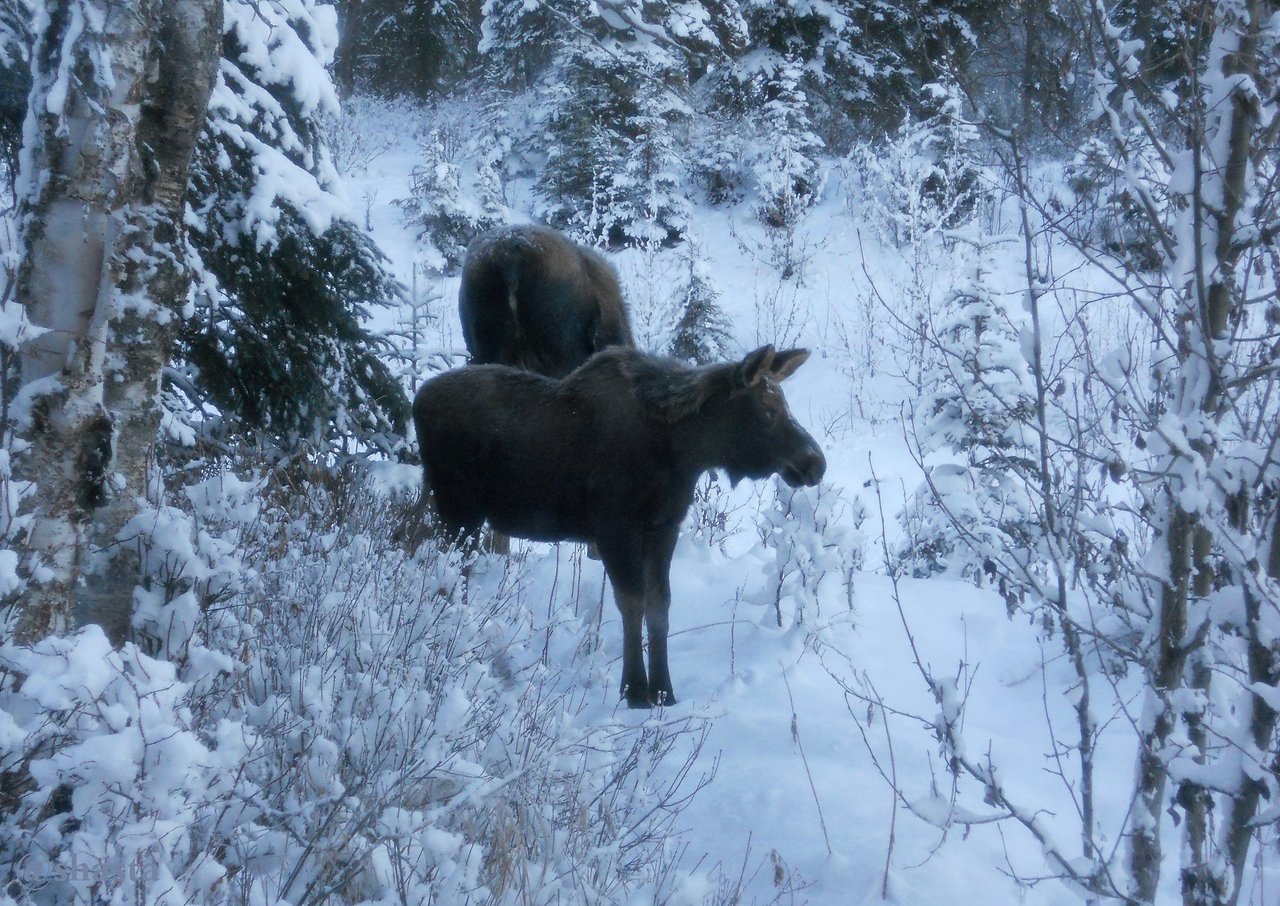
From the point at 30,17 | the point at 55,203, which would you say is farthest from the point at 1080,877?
the point at 30,17

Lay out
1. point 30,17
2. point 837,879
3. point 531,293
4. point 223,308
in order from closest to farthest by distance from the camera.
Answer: point 837,879 → point 30,17 → point 223,308 → point 531,293

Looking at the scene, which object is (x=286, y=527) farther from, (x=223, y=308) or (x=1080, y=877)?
(x=1080, y=877)

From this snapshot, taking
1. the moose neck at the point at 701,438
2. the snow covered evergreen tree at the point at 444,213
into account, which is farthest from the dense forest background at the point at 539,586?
the snow covered evergreen tree at the point at 444,213

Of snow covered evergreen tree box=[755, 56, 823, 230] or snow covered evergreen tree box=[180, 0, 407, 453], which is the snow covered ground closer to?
snow covered evergreen tree box=[180, 0, 407, 453]

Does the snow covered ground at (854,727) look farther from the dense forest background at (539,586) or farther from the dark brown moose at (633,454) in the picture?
the dark brown moose at (633,454)

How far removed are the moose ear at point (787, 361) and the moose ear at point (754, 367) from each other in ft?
0.15

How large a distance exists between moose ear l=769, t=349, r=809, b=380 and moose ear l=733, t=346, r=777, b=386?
0.15ft

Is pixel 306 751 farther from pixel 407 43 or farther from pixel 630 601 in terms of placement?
pixel 407 43

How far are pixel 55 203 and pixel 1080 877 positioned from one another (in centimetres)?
310

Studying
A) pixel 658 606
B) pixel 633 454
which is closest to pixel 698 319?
pixel 633 454

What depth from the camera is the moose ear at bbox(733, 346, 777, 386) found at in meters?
4.64

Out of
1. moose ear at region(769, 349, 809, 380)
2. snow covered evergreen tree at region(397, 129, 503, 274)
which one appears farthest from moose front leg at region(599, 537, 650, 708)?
snow covered evergreen tree at region(397, 129, 503, 274)

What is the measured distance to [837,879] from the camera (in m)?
3.38

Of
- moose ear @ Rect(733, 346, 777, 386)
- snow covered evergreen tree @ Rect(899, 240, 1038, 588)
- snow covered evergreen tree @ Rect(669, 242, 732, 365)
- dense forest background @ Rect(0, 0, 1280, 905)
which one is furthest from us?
snow covered evergreen tree @ Rect(669, 242, 732, 365)
